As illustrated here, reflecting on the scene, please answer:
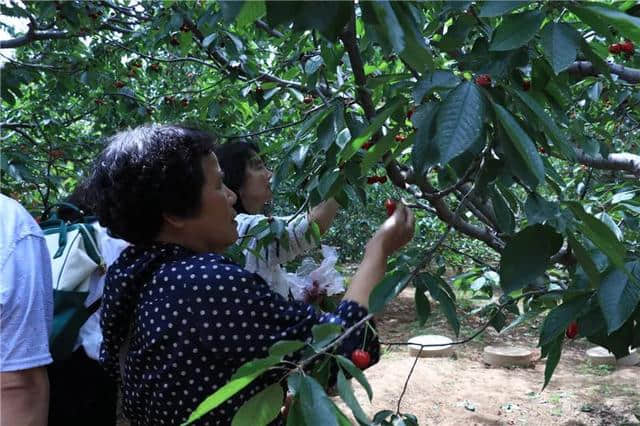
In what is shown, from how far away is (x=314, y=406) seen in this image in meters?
0.71

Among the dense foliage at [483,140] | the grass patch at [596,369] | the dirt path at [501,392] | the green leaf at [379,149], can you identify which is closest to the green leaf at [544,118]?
the dense foliage at [483,140]

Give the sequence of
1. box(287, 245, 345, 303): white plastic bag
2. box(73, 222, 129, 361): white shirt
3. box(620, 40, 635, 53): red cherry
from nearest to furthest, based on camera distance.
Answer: box(73, 222, 129, 361): white shirt
box(287, 245, 345, 303): white plastic bag
box(620, 40, 635, 53): red cherry

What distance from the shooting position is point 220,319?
1023mm

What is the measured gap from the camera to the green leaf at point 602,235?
85 cm

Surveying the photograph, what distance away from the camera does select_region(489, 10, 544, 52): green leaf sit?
2.99 ft

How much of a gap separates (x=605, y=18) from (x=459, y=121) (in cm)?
24

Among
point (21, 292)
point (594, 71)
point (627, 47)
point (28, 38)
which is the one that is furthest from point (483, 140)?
point (28, 38)

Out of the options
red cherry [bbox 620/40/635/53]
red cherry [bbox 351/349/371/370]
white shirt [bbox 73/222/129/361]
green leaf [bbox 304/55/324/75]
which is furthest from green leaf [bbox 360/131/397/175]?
red cherry [bbox 620/40/635/53]

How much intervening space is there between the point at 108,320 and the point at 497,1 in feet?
2.85

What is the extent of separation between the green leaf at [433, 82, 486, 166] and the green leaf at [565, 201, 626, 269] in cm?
20

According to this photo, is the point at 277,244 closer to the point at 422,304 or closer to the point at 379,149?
the point at 422,304

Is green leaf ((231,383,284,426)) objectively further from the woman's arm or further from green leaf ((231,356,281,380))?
the woman's arm

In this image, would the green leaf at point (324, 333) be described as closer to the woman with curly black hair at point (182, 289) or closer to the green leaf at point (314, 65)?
the woman with curly black hair at point (182, 289)

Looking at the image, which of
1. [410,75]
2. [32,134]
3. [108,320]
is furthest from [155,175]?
[32,134]
